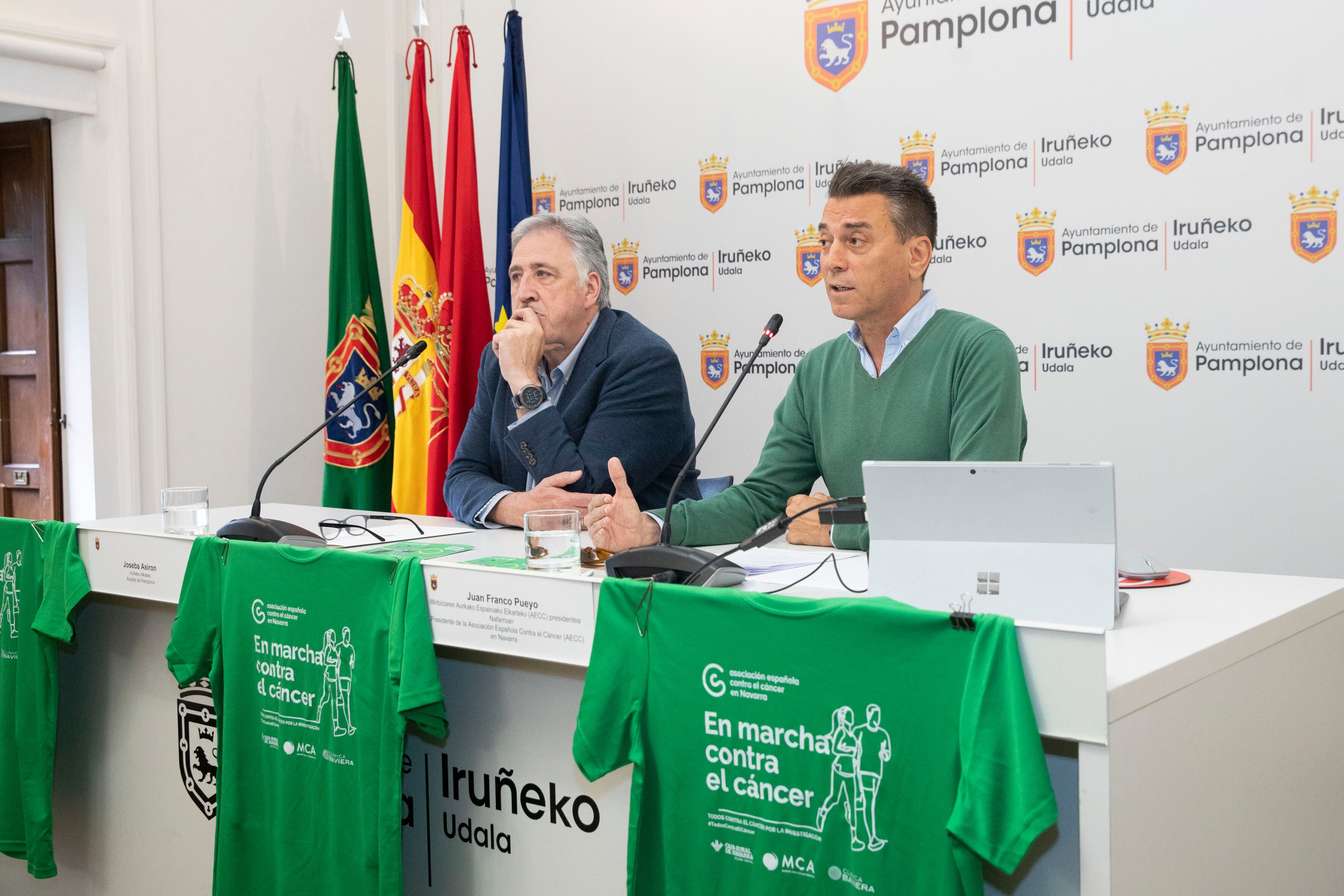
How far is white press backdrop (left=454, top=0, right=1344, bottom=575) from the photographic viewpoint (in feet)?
9.59

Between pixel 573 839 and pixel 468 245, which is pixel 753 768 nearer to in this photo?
pixel 573 839

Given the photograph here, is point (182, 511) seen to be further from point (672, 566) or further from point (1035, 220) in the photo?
point (1035, 220)

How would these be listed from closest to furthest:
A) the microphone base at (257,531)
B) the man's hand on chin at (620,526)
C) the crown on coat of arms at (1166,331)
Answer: the man's hand on chin at (620,526) < the microphone base at (257,531) < the crown on coat of arms at (1166,331)

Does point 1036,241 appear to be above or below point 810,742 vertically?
above

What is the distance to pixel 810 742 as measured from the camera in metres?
1.23

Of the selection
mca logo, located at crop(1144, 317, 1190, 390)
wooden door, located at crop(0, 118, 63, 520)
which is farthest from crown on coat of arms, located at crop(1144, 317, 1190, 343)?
wooden door, located at crop(0, 118, 63, 520)

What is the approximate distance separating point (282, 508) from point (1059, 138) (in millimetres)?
2379

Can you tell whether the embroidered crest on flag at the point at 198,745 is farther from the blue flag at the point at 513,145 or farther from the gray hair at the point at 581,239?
the blue flag at the point at 513,145

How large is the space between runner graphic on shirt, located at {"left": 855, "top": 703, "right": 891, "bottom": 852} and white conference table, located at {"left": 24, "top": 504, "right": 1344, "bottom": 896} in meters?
0.17

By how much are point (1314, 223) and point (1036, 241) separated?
2.35 feet

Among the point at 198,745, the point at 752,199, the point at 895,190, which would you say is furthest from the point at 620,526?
the point at 752,199

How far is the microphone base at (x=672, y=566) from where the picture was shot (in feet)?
4.72

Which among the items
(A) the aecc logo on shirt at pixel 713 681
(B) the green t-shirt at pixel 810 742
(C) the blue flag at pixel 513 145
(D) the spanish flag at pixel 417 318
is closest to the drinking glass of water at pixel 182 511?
(B) the green t-shirt at pixel 810 742

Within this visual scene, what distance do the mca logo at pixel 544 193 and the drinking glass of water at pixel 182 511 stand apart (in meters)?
2.42
